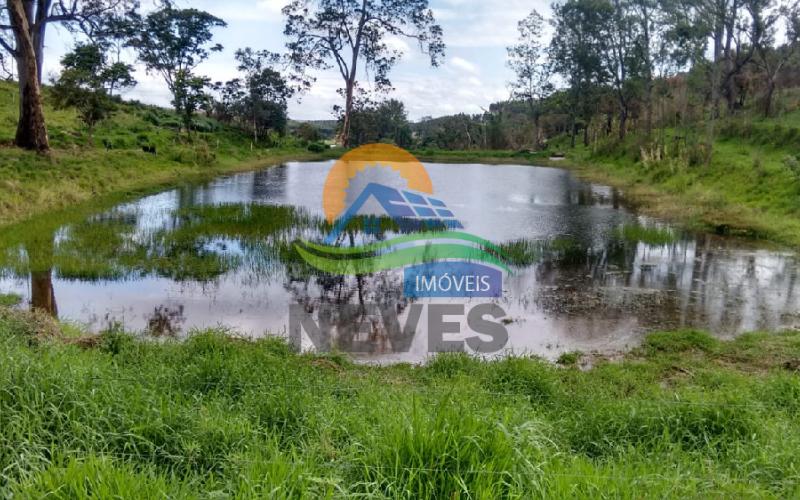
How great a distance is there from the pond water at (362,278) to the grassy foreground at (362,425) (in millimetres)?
1149

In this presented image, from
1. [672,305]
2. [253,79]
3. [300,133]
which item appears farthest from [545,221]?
[300,133]

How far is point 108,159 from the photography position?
17.5m

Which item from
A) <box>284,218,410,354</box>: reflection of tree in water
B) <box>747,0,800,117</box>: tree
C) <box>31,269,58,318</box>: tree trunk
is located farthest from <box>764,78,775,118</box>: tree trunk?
<box>31,269,58,318</box>: tree trunk

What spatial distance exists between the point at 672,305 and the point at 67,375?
6.59 meters

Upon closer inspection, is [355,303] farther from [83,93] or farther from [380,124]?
[380,124]

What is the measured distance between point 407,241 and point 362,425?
25.9ft

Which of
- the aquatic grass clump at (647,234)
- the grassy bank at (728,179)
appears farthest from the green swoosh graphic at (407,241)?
the grassy bank at (728,179)

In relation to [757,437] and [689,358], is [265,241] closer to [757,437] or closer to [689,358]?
[689,358]

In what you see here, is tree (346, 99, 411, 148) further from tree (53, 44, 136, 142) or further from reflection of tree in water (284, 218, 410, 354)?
reflection of tree in water (284, 218, 410, 354)

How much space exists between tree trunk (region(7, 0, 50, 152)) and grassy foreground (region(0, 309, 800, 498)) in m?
11.7

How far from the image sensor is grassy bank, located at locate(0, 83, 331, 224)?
12.1 meters

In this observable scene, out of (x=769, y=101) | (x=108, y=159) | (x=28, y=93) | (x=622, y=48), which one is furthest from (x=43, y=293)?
(x=622, y=48)

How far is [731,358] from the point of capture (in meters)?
5.43

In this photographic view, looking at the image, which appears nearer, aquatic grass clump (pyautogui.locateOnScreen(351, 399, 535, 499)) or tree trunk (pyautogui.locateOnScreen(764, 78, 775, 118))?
aquatic grass clump (pyautogui.locateOnScreen(351, 399, 535, 499))
